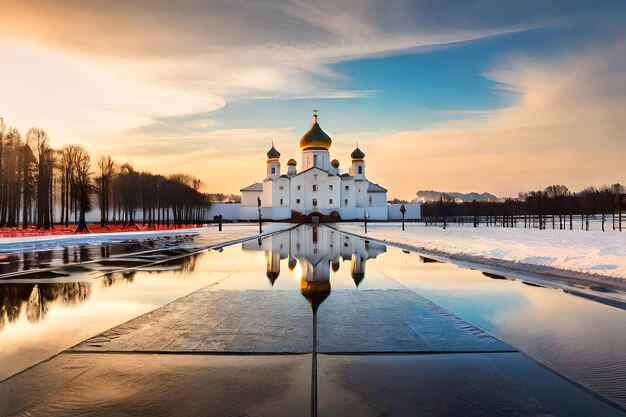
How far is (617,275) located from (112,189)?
270ft

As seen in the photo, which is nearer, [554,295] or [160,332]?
[160,332]

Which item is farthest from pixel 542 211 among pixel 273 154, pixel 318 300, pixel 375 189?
pixel 318 300

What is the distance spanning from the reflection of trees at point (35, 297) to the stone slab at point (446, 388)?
6017 mm

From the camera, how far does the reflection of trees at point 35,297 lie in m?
8.16

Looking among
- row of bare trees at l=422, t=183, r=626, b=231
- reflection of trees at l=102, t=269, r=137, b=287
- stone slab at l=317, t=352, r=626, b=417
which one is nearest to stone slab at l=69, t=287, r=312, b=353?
stone slab at l=317, t=352, r=626, b=417

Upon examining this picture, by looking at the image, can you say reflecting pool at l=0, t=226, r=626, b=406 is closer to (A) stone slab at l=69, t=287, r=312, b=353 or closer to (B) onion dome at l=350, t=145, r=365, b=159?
(A) stone slab at l=69, t=287, r=312, b=353

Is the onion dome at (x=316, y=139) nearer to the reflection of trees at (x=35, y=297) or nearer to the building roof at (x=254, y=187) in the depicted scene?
the building roof at (x=254, y=187)

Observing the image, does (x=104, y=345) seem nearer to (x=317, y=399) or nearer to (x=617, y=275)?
(x=317, y=399)

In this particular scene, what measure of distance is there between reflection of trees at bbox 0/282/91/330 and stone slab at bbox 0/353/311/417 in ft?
10.7

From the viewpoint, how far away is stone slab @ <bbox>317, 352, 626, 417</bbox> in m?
4.02

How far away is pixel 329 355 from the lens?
5.64 metres

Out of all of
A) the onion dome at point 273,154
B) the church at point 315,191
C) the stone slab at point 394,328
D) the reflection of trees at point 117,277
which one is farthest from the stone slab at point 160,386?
the onion dome at point 273,154

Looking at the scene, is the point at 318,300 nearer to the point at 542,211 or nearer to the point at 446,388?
the point at 446,388

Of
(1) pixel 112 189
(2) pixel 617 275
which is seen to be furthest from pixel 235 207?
(2) pixel 617 275
